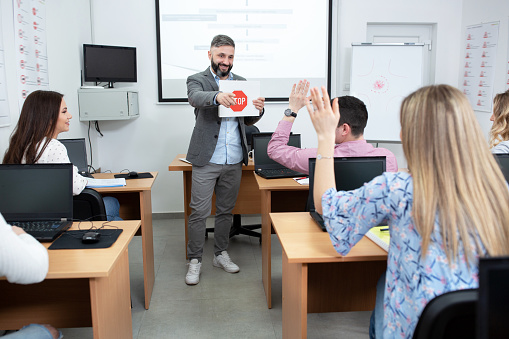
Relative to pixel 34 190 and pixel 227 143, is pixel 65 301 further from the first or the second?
pixel 227 143

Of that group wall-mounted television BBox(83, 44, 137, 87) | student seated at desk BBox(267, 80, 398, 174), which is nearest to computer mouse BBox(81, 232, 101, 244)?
student seated at desk BBox(267, 80, 398, 174)

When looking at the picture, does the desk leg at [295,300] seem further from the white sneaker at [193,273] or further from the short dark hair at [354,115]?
the white sneaker at [193,273]

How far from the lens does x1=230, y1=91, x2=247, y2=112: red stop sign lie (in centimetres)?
295

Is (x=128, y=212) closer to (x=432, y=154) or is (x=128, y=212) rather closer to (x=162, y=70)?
(x=162, y=70)

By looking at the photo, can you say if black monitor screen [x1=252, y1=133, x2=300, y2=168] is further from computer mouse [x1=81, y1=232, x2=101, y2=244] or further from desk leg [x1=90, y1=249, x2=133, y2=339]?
computer mouse [x1=81, y1=232, x2=101, y2=244]

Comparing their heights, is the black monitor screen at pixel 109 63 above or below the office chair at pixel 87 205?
above

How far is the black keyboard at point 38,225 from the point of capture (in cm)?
185

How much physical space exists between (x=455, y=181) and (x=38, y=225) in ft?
5.37

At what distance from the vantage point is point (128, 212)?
3229mm

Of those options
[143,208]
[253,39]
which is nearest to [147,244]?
[143,208]

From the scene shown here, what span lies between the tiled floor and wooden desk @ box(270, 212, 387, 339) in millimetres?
462

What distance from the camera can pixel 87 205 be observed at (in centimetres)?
239

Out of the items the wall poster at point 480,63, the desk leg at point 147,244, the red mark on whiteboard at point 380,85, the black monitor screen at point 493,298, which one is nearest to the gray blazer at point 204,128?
the desk leg at point 147,244

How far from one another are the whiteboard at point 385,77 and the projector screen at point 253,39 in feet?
1.23
